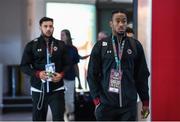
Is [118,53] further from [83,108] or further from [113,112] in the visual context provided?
[83,108]

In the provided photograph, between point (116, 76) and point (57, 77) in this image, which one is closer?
point (116, 76)

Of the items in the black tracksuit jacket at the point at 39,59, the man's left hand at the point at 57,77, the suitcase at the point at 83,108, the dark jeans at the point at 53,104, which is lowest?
the suitcase at the point at 83,108

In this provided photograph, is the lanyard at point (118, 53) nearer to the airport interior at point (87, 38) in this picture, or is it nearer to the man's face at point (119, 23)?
the man's face at point (119, 23)

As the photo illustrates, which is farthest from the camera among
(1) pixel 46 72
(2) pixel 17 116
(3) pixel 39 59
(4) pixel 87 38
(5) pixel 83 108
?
(4) pixel 87 38

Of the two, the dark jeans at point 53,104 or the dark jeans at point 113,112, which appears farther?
the dark jeans at point 53,104

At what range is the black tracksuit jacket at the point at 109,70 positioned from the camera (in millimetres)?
3602

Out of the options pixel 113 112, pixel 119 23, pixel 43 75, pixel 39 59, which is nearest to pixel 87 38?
pixel 39 59

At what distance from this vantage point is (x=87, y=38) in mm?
8820

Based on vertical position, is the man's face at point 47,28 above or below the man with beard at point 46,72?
above

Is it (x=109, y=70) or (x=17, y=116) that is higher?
(x=109, y=70)

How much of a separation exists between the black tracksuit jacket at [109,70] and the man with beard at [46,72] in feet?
3.44

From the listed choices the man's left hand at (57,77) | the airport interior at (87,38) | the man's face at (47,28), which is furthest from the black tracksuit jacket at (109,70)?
the man's face at (47,28)

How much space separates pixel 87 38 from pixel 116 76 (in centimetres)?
527

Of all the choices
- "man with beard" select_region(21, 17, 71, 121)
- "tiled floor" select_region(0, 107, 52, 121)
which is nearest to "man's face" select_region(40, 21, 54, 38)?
"man with beard" select_region(21, 17, 71, 121)
